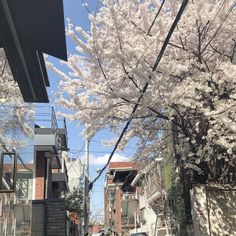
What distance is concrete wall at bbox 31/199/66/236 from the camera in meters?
19.3

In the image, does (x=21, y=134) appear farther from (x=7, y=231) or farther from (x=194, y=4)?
(x=194, y=4)

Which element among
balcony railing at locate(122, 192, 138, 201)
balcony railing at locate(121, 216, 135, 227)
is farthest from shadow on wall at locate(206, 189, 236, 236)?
balcony railing at locate(121, 216, 135, 227)

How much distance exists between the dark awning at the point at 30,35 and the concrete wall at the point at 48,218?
44.1ft

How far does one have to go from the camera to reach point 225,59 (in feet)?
35.6

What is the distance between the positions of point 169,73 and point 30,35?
4959mm

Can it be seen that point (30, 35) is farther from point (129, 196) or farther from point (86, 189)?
point (129, 196)

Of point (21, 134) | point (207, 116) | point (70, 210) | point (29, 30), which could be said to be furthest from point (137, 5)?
point (70, 210)

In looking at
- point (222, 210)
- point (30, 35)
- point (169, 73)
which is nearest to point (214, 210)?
point (222, 210)

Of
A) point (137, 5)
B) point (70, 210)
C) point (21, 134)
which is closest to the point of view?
point (21, 134)

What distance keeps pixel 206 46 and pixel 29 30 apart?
19.2ft

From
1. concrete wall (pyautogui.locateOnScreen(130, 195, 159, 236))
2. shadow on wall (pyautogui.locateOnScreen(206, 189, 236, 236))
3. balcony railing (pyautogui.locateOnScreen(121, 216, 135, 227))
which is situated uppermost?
balcony railing (pyautogui.locateOnScreen(121, 216, 135, 227))

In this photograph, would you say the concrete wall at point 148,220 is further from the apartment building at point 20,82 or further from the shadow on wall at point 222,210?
the apartment building at point 20,82

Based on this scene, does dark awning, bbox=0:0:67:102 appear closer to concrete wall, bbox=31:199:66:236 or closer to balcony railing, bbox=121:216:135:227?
concrete wall, bbox=31:199:66:236

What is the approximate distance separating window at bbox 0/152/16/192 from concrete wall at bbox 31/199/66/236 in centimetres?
1341
